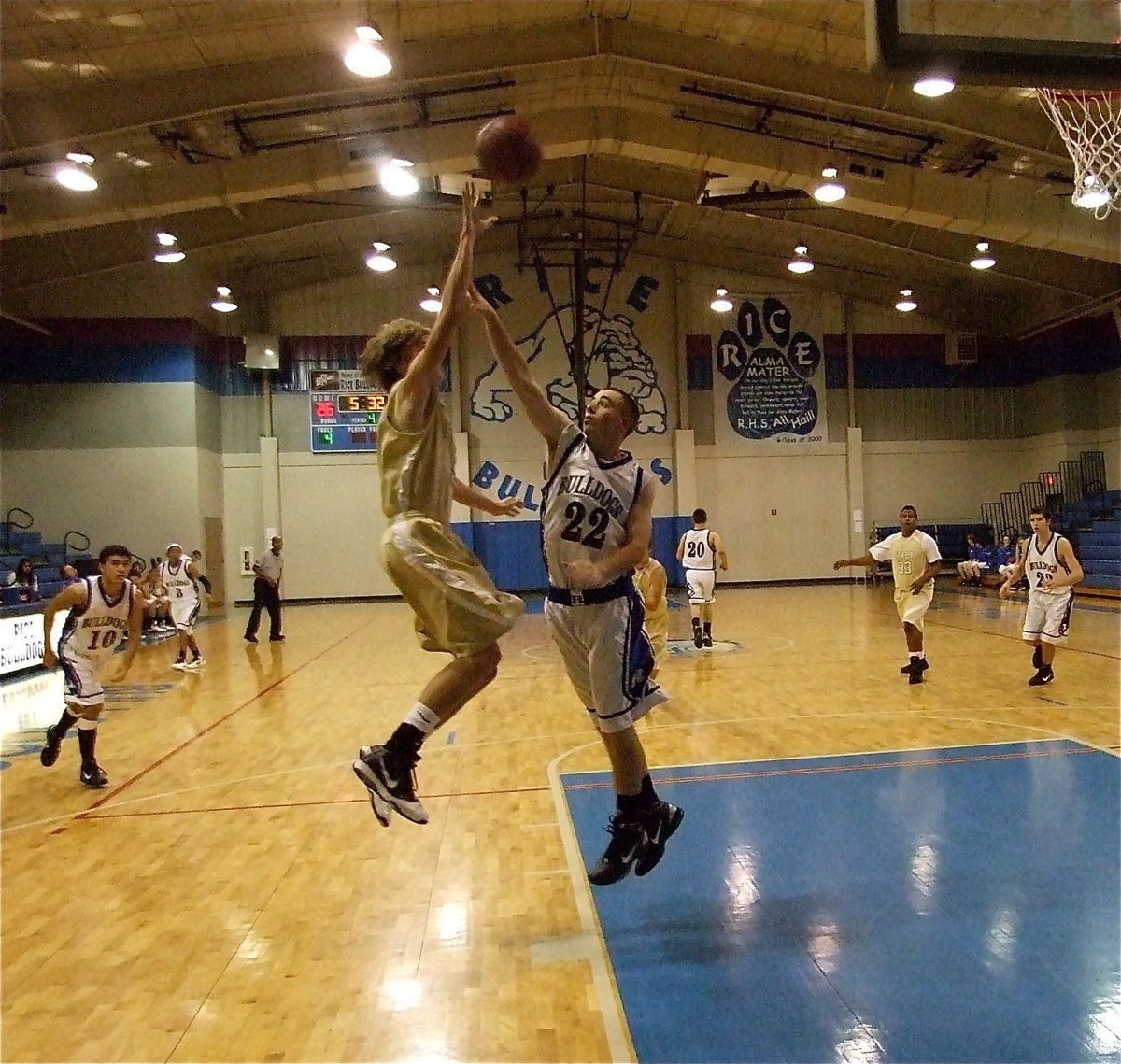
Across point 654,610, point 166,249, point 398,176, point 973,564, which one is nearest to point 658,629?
point 654,610

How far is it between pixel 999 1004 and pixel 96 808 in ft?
16.0

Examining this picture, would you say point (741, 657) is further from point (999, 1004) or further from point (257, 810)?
point (999, 1004)

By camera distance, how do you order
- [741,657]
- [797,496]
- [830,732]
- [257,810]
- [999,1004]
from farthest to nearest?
[797,496] → [741,657] → [830,732] → [257,810] → [999,1004]

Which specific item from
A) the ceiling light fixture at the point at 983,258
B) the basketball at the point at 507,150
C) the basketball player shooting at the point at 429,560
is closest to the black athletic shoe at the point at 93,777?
the basketball player shooting at the point at 429,560

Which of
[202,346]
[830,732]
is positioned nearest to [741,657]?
[830,732]

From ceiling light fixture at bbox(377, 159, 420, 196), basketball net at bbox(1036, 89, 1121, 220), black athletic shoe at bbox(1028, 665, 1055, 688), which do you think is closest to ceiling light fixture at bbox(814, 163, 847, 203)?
basketball net at bbox(1036, 89, 1121, 220)

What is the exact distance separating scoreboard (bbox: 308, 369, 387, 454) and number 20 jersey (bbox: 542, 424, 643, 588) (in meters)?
18.0

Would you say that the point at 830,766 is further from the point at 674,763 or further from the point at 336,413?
the point at 336,413

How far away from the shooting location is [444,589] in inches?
122

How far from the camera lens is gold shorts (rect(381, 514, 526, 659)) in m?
3.10

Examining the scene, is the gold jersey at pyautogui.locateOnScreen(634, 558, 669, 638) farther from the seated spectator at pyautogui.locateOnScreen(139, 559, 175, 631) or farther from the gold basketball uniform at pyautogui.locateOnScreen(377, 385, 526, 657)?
the seated spectator at pyautogui.locateOnScreen(139, 559, 175, 631)

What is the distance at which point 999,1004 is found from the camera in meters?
2.57

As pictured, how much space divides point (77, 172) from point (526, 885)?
10.6m

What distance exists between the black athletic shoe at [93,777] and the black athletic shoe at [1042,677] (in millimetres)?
7523
